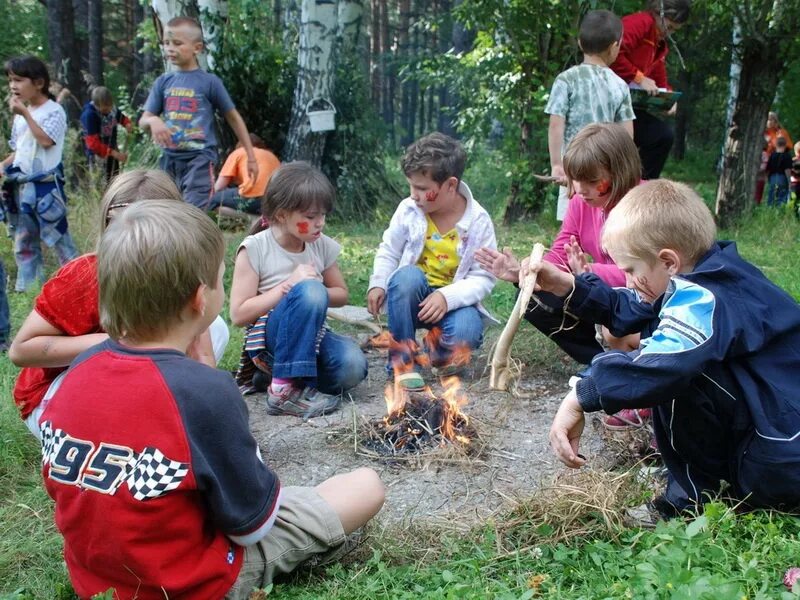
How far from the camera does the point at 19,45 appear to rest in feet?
80.3

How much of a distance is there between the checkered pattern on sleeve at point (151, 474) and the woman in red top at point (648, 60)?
5.07 meters

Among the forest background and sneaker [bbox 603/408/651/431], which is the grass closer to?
the forest background

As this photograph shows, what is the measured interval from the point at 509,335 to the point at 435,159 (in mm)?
1097

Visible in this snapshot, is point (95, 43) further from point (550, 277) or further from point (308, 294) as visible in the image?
point (550, 277)

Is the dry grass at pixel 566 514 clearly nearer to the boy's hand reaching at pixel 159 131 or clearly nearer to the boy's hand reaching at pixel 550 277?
the boy's hand reaching at pixel 550 277

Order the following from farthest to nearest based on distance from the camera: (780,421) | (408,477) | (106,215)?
(408,477) → (106,215) → (780,421)

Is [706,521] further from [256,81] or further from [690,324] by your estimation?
[256,81]

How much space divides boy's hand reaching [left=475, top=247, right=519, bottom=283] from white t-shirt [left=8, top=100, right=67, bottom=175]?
4.20 metres

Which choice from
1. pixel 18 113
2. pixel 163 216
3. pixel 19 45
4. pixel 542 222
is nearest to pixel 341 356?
pixel 163 216

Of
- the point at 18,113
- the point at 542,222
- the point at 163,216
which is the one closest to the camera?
the point at 163,216

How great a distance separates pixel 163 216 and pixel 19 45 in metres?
26.3

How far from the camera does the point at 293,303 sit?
3.85 meters

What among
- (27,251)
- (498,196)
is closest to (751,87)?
(498,196)

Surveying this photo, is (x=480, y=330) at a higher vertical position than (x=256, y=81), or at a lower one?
lower
